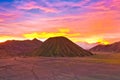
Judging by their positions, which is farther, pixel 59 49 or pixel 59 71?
pixel 59 49

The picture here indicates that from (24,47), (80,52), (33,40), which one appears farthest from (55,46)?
(33,40)

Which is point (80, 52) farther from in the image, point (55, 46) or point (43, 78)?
point (43, 78)

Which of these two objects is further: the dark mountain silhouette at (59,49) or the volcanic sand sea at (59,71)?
the dark mountain silhouette at (59,49)

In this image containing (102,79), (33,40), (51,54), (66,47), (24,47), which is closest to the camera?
(102,79)

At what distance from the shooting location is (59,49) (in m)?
73.1

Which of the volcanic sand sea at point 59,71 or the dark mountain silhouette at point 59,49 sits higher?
the dark mountain silhouette at point 59,49

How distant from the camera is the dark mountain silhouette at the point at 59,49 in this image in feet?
230

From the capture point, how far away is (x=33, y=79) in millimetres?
20188

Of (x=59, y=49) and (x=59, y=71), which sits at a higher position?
(x=59, y=49)

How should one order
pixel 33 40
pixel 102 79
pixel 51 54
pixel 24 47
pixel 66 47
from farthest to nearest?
pixel 33 40
pixel 24 47
pixel 66 47
pixel 51 54
pixel 102 79

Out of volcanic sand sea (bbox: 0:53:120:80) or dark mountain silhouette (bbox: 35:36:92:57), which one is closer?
volcanic sand sea (bbox: 0:53:120:80)

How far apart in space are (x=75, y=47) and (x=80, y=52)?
4.63 m

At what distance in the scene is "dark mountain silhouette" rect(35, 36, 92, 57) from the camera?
70.0m

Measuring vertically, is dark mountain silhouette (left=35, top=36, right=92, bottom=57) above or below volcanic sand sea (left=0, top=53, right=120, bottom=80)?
above
